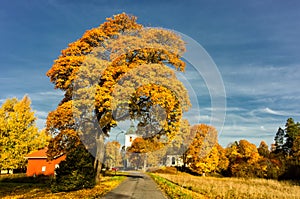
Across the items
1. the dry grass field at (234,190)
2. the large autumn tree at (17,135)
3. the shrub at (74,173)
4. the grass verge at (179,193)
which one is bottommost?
the dry grass field at (234,190)

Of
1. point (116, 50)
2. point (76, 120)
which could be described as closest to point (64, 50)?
point (116, 50)

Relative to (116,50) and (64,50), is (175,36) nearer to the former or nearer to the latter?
(116,50)

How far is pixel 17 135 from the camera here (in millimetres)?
36094

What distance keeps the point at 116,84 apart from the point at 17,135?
24.2 metres

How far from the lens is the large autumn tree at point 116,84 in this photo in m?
18.9

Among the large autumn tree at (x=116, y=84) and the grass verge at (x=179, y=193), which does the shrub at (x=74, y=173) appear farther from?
the grass verge at (x=179, y=193)

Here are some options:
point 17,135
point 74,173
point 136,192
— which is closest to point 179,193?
point 136,192

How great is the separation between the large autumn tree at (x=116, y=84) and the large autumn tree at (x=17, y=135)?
657 inches

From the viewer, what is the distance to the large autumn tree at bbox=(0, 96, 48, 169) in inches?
1372

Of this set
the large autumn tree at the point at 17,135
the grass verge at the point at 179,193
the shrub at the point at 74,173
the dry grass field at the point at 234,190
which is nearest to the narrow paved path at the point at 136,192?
the grass verge at the point at 179,193

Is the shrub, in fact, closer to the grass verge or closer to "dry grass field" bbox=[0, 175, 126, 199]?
"dry grass field" bbox=[0, 175, 126, 199]

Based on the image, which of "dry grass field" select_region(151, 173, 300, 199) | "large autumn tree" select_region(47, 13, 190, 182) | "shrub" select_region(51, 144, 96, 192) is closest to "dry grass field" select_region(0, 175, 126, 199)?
"shrub" select_region(51, 144, 96, 192)

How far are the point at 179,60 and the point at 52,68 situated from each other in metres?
10.7

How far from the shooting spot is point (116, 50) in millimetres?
21359
